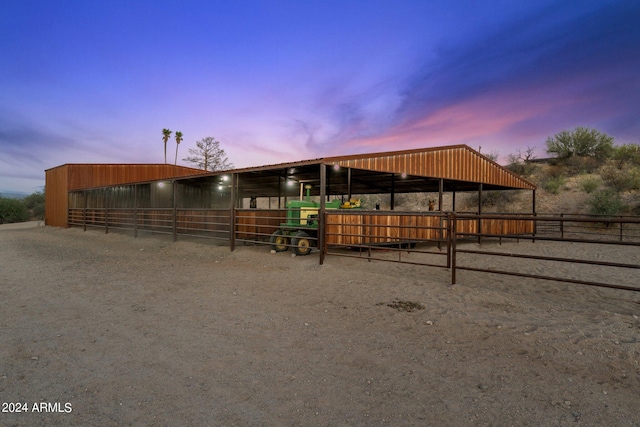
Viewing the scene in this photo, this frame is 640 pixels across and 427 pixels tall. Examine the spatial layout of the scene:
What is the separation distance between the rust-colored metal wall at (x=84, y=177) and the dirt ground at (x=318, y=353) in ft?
60.5

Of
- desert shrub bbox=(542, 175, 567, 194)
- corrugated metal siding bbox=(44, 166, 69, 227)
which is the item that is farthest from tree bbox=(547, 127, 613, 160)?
corrugated metal siding bbox=(44, 166, 69, 227)

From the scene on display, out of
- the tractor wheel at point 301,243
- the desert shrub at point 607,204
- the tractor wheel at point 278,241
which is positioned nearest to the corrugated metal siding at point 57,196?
the tractor wheel at point 278,241

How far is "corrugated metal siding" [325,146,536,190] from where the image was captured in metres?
9.96

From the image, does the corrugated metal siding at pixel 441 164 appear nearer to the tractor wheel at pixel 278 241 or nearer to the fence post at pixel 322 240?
the fence post at pixel 322 240

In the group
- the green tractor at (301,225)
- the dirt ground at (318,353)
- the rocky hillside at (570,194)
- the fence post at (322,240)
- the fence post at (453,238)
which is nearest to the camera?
the dirt ground at (318,353)

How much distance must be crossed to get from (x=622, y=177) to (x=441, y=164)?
67.8 feet

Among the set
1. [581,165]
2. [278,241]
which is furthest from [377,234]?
[581,165]

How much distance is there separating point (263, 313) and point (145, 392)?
1.95 m

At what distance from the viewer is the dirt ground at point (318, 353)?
2.17m

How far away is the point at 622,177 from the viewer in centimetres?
2266

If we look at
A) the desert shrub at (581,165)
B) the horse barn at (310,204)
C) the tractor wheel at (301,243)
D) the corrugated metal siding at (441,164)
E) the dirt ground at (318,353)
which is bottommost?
the dirt ground at (318,353)

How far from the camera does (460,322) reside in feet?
12.7

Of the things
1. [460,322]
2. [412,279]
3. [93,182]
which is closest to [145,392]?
[460,322]

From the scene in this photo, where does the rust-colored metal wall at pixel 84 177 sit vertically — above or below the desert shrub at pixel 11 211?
above
